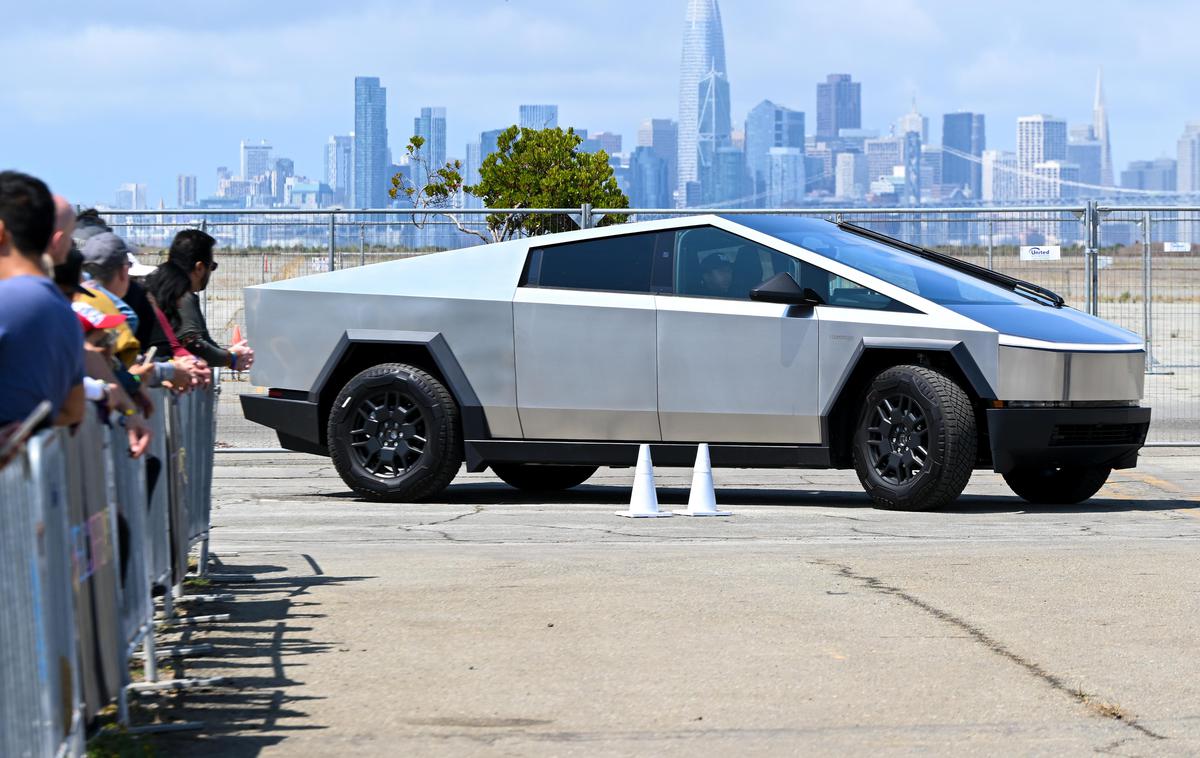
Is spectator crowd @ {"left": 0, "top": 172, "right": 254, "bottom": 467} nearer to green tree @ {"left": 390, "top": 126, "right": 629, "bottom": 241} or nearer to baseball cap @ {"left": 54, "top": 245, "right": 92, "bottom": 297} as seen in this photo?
baseball cap @ {"left": 54, "top": 245, "right": 92, "bottom": 297}

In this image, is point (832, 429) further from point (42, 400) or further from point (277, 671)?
point (42, 400)

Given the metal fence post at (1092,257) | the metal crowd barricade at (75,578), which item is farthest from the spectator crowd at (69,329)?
the metal fence post at (1092,257)

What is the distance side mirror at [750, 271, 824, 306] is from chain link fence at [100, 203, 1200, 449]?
5.59 metres

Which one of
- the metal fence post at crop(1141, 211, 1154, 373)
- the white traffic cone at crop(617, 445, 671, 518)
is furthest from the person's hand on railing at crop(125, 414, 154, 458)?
the metal fence post at crop(1141, 211, 1154, 373)

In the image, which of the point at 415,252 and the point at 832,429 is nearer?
the point at 832,429

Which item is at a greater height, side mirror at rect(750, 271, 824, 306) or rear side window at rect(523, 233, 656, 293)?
rear side window at rect(523, 233, 656, 293)

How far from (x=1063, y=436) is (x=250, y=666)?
5485 mm

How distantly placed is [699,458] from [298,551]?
2.57 meters

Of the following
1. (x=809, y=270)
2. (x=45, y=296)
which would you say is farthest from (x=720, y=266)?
(x=45, y=296)

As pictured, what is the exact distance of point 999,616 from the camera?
6562mm

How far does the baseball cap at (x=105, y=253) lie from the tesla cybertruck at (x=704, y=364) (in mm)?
4160

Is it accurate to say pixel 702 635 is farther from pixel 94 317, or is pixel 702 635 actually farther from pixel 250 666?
pixel 94 317

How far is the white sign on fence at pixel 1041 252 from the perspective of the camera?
16.0 m

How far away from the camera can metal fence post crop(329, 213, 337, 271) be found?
53.5 feet
